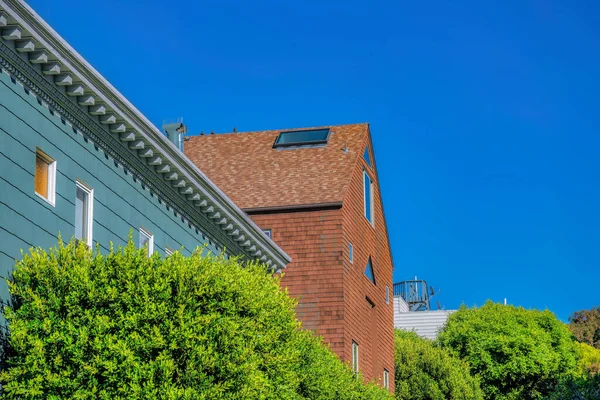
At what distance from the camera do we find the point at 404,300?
82.6m

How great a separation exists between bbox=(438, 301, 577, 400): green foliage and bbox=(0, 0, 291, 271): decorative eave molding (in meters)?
40.3

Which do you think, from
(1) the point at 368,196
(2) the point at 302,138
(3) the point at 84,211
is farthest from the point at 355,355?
(3) the point at 84,211

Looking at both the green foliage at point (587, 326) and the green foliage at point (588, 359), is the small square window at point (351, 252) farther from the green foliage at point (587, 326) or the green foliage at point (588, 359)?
the green foliage at point (587, 326)

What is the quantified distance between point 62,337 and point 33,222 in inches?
89.9

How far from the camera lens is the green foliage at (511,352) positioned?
68812mm

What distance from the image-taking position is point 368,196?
143 feet

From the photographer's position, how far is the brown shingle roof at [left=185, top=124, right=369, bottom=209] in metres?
40.1

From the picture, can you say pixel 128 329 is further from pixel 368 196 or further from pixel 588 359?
pixel 588 359

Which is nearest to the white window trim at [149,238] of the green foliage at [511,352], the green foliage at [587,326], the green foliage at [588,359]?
the green foliage at [511,352]

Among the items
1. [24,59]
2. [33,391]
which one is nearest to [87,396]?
[33,391]

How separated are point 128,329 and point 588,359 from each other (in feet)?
206

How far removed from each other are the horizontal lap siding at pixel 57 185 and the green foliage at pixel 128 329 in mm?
565

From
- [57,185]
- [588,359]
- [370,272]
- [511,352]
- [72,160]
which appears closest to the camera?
[57,185]

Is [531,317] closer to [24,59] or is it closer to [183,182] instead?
[183,182]
